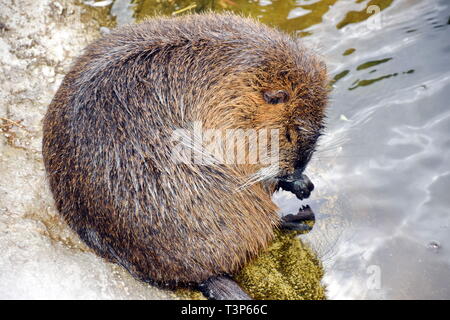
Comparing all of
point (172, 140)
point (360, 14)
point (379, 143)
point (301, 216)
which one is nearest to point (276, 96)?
point (172, 140)

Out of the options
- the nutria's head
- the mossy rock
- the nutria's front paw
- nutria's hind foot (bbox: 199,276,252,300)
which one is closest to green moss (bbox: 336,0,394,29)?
the nutria's head

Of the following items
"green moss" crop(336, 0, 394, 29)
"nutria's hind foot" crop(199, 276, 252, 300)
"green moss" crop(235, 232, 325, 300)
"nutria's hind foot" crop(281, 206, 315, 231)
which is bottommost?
"green moss" crop(235, 232, 325, 300)

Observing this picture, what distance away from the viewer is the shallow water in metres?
2.63

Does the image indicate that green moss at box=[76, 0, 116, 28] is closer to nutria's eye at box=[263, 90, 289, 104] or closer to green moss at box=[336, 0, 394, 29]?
green moss at box=[336, 0, 394, 29]

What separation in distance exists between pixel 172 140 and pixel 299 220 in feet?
3.13

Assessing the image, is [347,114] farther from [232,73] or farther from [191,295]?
[191,295]

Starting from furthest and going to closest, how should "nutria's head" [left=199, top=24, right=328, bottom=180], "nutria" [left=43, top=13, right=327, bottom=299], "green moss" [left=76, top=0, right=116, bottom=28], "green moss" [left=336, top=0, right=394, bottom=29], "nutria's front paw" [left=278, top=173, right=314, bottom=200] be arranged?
"green moss" [left=76, top=0, right=116, bottom=28]
"green moss" [left=336, top=0, right=394, bottom=29]
"nutria's front paw" [left=278, top=173, right=314, bottom=200]
"nutria's head" [left=199, top=24, right=328, bottom=180]
"nutria" [left=43, top=13, right=327, bottom=299]

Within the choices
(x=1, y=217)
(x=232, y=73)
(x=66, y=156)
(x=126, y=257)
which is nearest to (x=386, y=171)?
(x=232, y=73)

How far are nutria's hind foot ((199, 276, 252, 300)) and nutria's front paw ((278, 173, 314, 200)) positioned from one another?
66cm

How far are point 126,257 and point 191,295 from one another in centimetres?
35

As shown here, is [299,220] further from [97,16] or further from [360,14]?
[97,16]

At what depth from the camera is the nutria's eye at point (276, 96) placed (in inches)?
98.8

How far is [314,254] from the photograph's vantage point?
2.72 m

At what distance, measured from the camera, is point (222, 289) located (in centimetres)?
233
